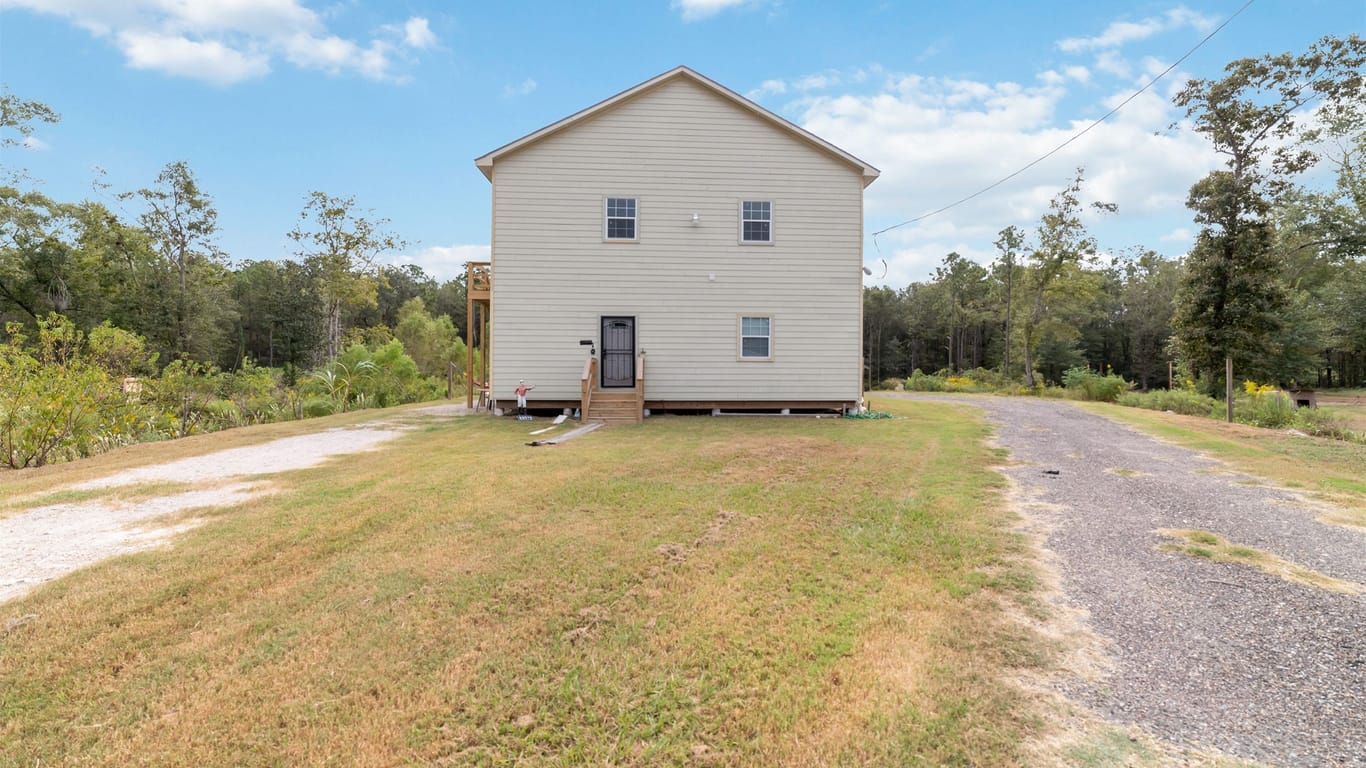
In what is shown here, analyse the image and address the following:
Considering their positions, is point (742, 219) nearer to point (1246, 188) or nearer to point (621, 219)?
point (621, 219)

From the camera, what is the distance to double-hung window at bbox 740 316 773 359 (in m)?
13.6

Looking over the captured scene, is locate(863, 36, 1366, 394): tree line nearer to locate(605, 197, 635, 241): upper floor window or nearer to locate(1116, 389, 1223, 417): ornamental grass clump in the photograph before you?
locate(1116, 389, 1223, 417): ornamental grass clump

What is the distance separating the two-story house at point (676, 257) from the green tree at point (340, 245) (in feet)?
66.9

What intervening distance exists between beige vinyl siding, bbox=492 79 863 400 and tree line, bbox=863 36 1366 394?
985 centimetres

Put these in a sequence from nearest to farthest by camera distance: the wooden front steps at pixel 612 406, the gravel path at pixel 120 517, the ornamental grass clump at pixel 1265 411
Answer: the gravel path at pixel 120 517, the wooden front steps at pixel 612 406, the ornamental grass clump at pixel 1265 411

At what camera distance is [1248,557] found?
4.47 m

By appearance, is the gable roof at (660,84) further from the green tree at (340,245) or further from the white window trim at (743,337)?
the green tree at (340,245)

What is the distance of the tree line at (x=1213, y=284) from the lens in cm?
1452

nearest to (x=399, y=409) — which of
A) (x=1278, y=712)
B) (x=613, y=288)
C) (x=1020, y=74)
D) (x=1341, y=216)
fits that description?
(x=613, y=288)

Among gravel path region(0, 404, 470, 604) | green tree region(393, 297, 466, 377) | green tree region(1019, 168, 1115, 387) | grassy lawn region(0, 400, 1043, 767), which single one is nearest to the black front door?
gravel path region(0, 404, 470, 604)

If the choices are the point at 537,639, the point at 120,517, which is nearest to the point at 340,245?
the point at 120,517

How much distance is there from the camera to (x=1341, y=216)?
989 inches

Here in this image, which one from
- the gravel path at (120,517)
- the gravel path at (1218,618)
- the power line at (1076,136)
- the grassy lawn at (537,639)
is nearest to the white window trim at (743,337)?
the power line at (1076,136)

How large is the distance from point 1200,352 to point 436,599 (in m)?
19.6
